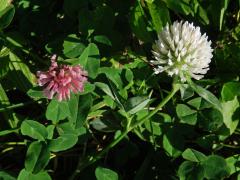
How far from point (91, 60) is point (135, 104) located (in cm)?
23

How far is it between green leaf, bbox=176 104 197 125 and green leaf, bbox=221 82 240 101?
5.4 inches

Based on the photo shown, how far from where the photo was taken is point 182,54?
6.15 feet

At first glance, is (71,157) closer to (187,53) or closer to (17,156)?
(17,156)

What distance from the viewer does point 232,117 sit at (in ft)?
7.10

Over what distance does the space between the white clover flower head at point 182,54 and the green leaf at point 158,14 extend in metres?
0.22

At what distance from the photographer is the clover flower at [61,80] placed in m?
1.77

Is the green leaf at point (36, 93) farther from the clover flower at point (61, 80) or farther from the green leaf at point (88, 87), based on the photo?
the green leaf at point (88, 87)

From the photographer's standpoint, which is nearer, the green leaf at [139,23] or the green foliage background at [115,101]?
the green foliage background at [115,101]

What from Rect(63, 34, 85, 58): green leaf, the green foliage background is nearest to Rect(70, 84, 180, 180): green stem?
the green foliage background

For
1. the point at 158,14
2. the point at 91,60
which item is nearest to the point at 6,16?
the point at 91,60

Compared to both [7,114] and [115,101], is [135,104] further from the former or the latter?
[7,114]

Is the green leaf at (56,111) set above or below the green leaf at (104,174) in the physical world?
above

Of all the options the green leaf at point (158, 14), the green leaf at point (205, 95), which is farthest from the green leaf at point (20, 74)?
the green leaf at point (205, 95)

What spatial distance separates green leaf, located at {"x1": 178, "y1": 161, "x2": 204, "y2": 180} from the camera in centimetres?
196
